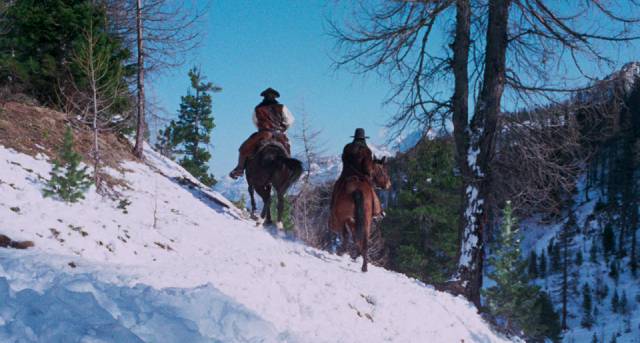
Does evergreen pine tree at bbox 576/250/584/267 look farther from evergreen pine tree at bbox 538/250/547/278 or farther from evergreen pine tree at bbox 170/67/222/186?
evergreen pine tree at bbox 170/67/222/186

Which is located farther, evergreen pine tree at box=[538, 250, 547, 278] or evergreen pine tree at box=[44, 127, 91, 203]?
evergreen pine tree at box=[538, 250, 547, 278]

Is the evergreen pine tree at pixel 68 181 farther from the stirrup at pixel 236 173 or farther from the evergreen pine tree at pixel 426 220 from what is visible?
the evergreen pine tree at pixel 426 220

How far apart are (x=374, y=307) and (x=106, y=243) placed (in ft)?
12.9

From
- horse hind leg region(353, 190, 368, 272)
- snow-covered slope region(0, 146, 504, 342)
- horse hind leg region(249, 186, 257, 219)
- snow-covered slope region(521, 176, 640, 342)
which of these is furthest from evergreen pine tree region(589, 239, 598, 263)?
horse hind leg region(353, 190, 368, 272)

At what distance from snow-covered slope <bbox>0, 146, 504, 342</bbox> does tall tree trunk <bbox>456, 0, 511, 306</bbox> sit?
0.81m

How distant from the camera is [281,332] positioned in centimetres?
487

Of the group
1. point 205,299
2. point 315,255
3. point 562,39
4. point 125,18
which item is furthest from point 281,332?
point 125,18

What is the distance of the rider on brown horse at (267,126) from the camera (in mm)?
12055

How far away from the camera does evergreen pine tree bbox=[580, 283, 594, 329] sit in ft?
330

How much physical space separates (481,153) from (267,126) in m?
5.09

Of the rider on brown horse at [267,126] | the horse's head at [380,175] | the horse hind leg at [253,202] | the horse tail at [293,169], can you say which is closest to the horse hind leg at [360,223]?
the horse's head at [380,175]

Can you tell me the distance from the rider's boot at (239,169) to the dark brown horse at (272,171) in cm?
14

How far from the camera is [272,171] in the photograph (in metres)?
11.7

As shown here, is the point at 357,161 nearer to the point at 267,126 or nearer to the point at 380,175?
the point at 380,175
